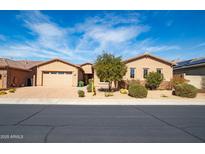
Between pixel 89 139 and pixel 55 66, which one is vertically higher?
pixel 55 66

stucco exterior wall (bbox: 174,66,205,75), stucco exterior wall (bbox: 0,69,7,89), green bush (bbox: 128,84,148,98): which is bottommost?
green bush (bbox: 128,84,148,98)

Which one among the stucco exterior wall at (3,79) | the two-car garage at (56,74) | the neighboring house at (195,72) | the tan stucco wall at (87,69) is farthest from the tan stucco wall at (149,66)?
the stucco exterior wall at (3,79)

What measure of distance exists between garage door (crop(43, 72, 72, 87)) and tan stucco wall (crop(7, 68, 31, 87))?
3485 mm

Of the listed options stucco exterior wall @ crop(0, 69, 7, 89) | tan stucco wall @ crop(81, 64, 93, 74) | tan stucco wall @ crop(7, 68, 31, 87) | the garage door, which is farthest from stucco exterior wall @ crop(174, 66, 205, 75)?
stucco exterior wall @ crop(0, 69, 7, 89)

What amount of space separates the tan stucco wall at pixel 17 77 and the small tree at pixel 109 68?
12.7 metres

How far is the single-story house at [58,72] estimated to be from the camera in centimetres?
3060

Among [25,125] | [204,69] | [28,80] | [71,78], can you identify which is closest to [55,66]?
[71,78]

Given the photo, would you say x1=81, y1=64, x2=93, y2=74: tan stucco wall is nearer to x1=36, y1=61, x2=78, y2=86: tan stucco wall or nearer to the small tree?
x1=36, y1=61, x2=78, y2=86: tan stucco wall

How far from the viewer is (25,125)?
8.38 meters

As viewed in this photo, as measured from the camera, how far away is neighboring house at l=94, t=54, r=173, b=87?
31.2 meters
